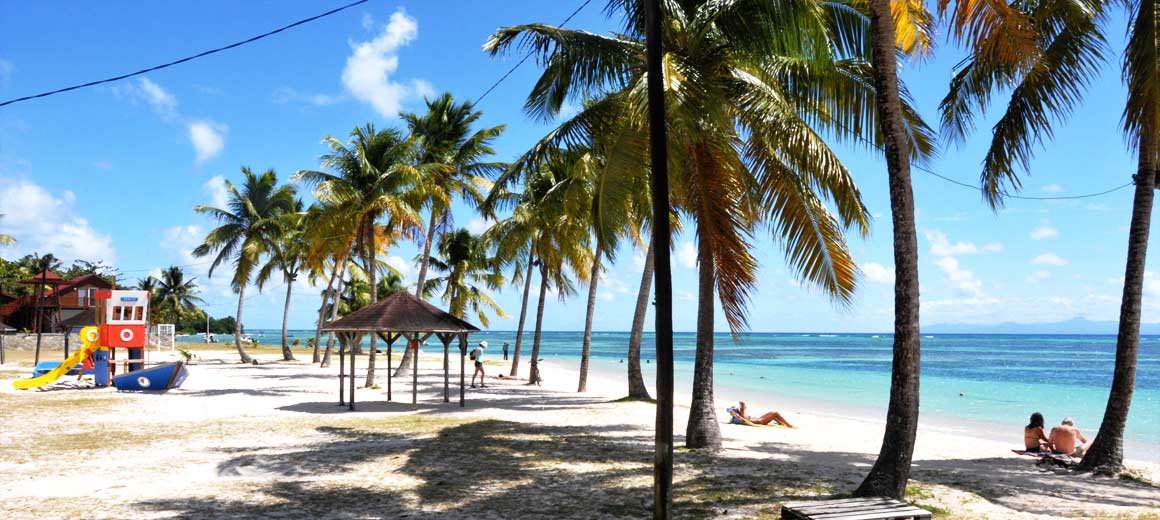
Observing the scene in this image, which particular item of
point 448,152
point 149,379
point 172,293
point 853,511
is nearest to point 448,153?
point 448,152

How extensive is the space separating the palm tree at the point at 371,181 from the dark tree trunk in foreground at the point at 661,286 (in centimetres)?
1693

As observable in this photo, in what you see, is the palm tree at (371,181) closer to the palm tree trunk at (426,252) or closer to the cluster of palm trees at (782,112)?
the palm tree trunk at (426,252)

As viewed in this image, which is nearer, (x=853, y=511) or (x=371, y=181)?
(x=853, y=511)

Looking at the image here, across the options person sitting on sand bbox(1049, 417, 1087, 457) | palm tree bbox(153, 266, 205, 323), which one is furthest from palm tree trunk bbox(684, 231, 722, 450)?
palm tree bbox(153, 266, 205, 323)

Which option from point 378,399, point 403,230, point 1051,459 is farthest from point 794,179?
point 403,230

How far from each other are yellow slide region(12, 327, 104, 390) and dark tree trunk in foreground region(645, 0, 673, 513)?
21609 millimetres

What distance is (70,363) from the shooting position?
23.0m

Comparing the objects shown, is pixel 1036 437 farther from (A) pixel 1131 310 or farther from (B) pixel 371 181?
(B) pixel 371 181

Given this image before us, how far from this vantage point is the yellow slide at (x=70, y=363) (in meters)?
21.8

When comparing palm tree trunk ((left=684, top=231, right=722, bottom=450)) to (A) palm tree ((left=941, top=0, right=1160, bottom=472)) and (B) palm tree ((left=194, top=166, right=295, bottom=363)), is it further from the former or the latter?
(B) palm tree ((left=194, top=166, right=295, bottom=363))

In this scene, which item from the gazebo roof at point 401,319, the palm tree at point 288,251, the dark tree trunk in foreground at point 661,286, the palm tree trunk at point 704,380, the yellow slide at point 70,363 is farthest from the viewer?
the palm tree at point 288,251

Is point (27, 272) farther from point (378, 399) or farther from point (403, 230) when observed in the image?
point (378, 399)

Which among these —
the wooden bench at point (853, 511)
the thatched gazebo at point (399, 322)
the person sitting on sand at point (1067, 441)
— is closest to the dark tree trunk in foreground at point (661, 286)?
the wooden bench at point (853, 511)

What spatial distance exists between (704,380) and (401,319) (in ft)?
25.7
